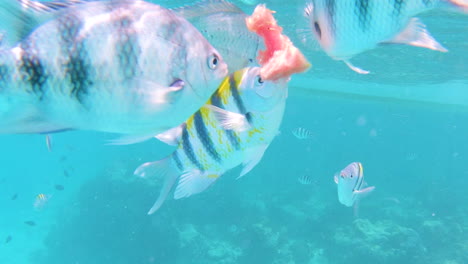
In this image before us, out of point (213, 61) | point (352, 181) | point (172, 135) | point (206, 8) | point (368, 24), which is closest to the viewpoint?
point (213, 61)

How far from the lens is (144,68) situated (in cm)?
111

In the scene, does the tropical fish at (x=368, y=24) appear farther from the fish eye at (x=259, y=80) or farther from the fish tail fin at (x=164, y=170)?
the fish tail fin at (x=164, y=170)

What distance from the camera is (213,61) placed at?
1.20 m

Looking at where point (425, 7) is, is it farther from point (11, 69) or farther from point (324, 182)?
point (324, 182)

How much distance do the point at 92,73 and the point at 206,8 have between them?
740 mm

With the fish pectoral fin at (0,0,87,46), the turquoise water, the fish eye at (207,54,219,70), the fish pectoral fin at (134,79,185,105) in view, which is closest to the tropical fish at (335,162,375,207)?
the fish eye at (207,54,219,70)

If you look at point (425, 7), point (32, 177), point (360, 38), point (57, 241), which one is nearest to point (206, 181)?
point (360, 38)

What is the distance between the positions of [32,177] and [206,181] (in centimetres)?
7833

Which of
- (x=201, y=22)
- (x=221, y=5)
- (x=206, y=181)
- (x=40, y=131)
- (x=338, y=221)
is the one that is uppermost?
(x=221, y=5)

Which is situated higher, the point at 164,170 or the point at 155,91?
the point at 155,91

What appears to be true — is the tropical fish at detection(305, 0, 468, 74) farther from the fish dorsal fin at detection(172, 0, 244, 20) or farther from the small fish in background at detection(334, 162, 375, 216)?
the small fish in background at detection(334, 162, 375, 216)

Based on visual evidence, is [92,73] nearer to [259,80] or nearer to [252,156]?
[259,80]

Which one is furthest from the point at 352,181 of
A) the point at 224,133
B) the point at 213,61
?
the point at 213,61

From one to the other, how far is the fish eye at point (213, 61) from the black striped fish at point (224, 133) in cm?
40
